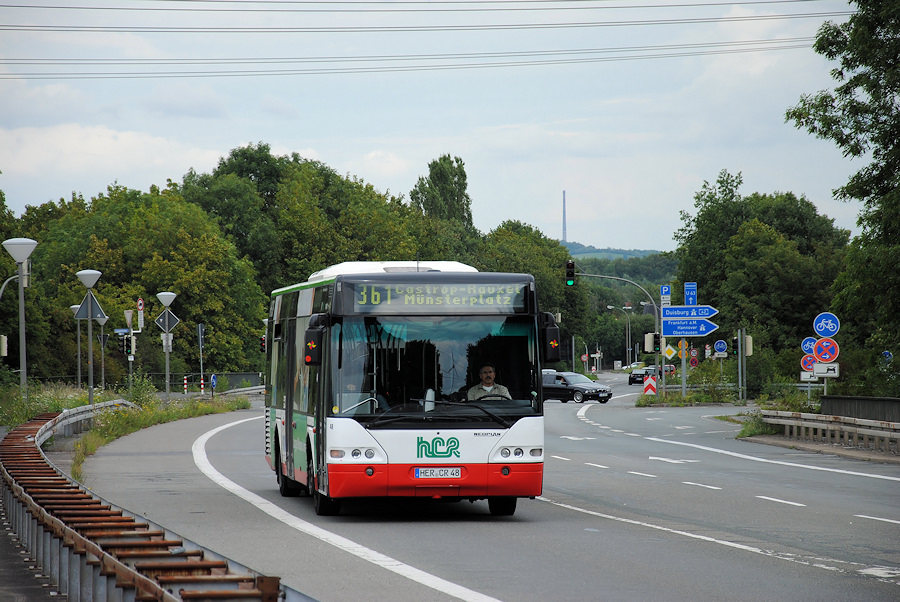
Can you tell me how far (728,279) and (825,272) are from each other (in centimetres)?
621

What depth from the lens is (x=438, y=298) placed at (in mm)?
14188

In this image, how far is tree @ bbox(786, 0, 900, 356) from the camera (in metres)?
29.0

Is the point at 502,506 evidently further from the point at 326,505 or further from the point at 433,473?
the point at 326,505

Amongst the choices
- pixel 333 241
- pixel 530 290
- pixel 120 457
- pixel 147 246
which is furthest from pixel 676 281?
pixel 530 290

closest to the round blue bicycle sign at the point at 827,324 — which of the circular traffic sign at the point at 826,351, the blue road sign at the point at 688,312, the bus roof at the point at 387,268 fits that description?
the circular traffic sign at the point at 826,351

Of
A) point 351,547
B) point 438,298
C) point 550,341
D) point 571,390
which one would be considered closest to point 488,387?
point 550,341

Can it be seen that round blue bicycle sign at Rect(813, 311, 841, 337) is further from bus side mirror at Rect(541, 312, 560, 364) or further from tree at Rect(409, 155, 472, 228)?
tree at Rect(409, 155, 472, 228)

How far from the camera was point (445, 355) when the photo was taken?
13.9 metres

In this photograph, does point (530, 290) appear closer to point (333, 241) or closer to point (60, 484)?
point (60, 484)

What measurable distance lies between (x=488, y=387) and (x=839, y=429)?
1678 cm

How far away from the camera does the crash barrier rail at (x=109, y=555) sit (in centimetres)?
574

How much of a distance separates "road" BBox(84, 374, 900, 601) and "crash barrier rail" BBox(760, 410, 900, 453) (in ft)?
5.57

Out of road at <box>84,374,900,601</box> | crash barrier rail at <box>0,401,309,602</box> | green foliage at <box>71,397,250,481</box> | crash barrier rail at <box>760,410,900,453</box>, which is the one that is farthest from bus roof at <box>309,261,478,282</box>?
crash barrier rail at <box>760,410,900,453</box>

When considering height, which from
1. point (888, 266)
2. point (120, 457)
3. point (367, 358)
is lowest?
point (120, 457)
